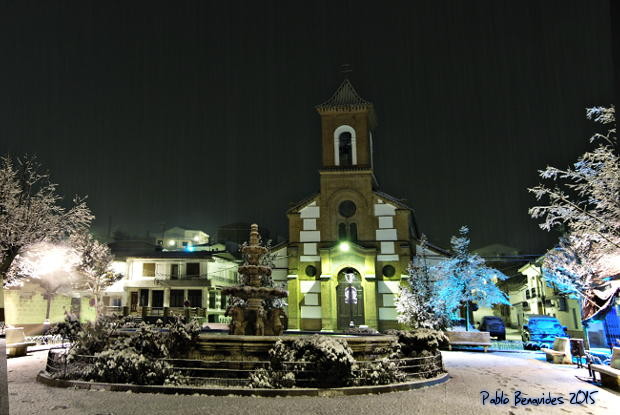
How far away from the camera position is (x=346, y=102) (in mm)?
41406

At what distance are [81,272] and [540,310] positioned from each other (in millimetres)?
42567

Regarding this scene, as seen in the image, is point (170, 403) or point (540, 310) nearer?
point (170, 403)

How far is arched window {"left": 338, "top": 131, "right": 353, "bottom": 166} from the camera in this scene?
40.8 m

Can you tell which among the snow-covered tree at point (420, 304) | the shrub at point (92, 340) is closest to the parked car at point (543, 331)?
the snow-covered tree at point (420, 304)

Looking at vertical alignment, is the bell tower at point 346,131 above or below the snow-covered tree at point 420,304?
above

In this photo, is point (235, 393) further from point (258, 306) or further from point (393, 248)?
point (393, 248)

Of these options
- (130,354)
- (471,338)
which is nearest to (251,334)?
(130,354)

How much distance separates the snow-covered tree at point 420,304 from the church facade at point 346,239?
2.86 meters

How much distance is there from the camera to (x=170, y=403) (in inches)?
393

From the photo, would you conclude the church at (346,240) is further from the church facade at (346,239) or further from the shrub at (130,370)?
the shrub at (130,370)

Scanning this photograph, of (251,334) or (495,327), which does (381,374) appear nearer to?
(251,334)

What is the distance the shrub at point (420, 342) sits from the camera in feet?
47.3

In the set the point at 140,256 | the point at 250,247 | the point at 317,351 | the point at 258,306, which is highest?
the point at 140,256

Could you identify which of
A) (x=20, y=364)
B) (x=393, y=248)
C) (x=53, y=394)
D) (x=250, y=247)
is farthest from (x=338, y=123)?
(x=53, y=394)
